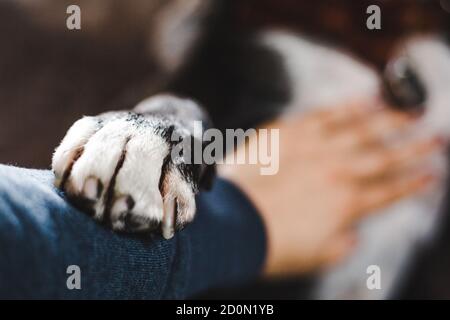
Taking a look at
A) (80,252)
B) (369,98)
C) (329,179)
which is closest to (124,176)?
(80,252)

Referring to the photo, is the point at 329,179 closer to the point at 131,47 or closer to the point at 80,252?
the point at 131,47

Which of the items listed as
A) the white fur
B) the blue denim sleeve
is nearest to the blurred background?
the white fur

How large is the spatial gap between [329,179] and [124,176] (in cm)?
53

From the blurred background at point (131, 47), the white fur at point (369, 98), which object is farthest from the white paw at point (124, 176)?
the white fur at point (369, 98)

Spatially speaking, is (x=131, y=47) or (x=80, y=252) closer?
(x=80, y=252)

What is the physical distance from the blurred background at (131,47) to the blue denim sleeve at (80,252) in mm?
213

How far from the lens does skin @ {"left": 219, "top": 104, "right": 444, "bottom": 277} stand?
2.47 ft

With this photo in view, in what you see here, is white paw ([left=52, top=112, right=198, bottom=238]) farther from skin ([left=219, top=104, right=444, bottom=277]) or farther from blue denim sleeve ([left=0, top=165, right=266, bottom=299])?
skin ([left=219, top=104, right=444, bottom=277])

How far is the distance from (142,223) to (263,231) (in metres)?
0.32

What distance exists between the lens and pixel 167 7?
3.08 ft

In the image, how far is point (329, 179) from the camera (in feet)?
2.73

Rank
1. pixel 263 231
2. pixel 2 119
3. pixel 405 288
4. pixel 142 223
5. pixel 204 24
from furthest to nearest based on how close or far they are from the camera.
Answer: pixel 204 24 → pixel 405 288 → pixel 2 119 → pixel 263 231 → pixel 142 223
